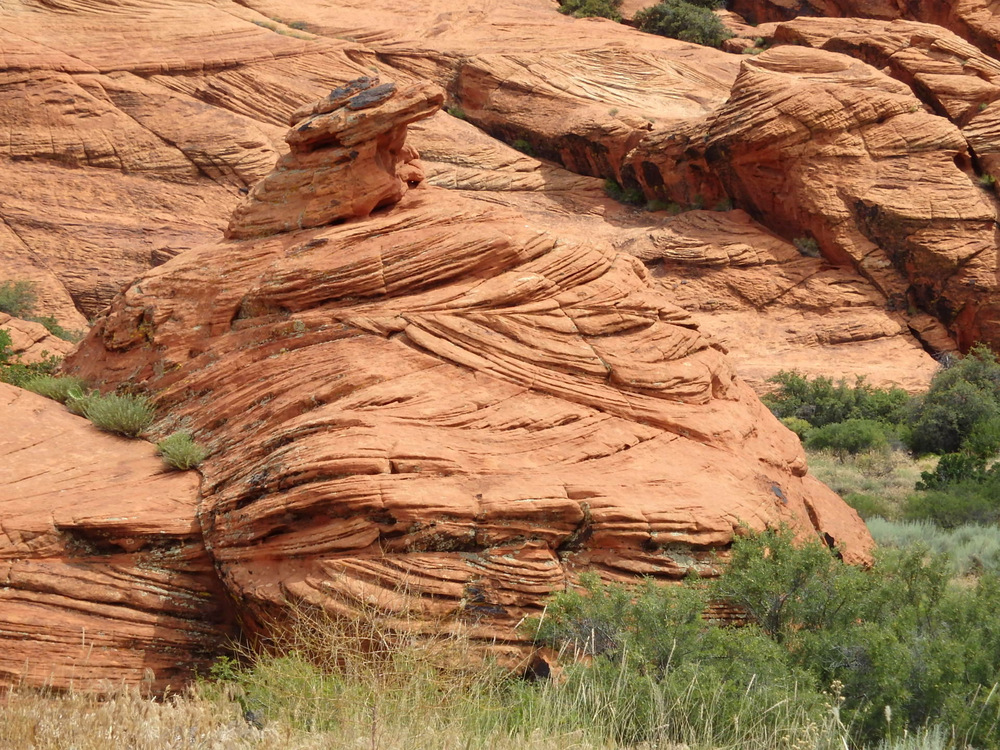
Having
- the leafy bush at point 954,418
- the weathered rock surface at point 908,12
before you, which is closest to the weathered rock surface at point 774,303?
the leafy bush at point 954,418

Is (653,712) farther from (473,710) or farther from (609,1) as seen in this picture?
(609,1)

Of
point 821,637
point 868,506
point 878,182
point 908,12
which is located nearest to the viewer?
point 821,637

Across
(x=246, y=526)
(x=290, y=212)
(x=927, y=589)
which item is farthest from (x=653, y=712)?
(x=290, y=212)

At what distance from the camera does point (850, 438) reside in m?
16.9

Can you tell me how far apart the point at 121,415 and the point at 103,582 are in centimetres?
184

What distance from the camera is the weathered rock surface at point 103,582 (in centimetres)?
641

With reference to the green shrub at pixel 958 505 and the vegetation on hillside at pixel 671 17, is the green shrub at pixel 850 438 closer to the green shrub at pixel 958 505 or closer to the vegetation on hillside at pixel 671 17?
the green shrub at pixel 958 505

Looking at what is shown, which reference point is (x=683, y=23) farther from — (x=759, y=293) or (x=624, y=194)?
(x=759, y=293)

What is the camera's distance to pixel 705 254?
2350 centimetres

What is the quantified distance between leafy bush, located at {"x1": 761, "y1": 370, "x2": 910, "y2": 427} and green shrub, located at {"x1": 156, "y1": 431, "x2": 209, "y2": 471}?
1383cm

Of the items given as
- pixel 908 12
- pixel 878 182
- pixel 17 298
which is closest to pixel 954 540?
pixel 878 182

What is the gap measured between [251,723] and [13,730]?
1046mm

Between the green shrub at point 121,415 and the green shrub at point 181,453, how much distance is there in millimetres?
681

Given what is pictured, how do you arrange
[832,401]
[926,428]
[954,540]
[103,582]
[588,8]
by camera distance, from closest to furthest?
1. [103,582]
2. [954,540]
3. [926,428]
4. [832,401]
5. [588,8]
